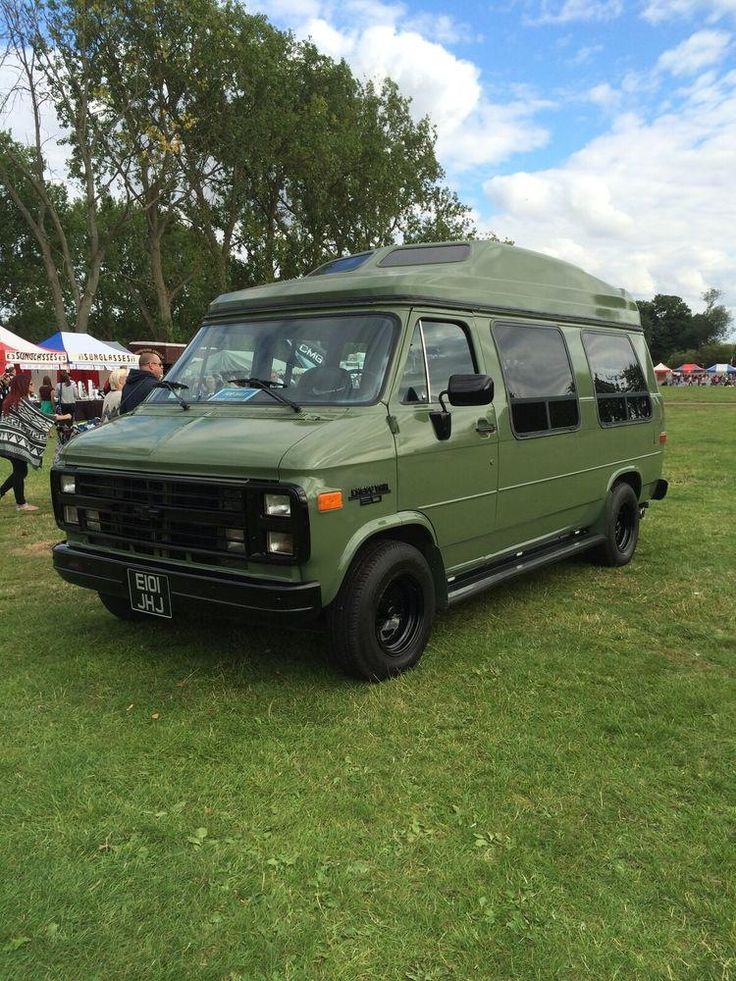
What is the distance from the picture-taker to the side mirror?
415 cm

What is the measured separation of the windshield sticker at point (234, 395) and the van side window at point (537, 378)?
1806 mm

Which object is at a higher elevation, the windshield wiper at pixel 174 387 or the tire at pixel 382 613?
the windshield wiper at pixel 174 387

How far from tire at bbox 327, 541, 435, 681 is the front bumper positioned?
0.26 meters

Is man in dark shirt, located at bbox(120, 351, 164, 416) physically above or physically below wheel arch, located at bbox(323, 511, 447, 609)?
above

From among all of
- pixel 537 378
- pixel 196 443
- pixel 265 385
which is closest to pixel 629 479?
pixel 537 378

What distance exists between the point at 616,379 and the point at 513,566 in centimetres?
246

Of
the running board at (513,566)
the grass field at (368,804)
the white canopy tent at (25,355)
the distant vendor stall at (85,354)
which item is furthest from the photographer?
the distant vendor stall at (85,354)

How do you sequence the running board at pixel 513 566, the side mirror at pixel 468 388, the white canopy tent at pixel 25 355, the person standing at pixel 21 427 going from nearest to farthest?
the side mirror at pixel 468 388
the running board at pixel 513 566
the person standing at pixel 21 427
the white canopy tent at pixel 25 355

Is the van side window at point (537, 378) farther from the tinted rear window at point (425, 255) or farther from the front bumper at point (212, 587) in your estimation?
the front bumper at point (212, 587)

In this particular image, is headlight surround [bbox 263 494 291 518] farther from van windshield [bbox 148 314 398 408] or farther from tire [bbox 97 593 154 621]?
tire [bbox 97 593 154 621]

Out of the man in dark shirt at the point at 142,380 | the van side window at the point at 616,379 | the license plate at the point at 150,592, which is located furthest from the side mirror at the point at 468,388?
the man in dark shirt at the point at 142,380

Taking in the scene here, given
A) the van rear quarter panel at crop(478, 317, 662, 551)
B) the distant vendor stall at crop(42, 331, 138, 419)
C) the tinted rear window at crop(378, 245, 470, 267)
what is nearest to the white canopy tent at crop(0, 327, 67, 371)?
the distant vendor stall at crop(42, 331, 138, 419)

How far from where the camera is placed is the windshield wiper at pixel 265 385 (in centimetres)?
418

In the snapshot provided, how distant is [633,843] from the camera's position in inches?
107
